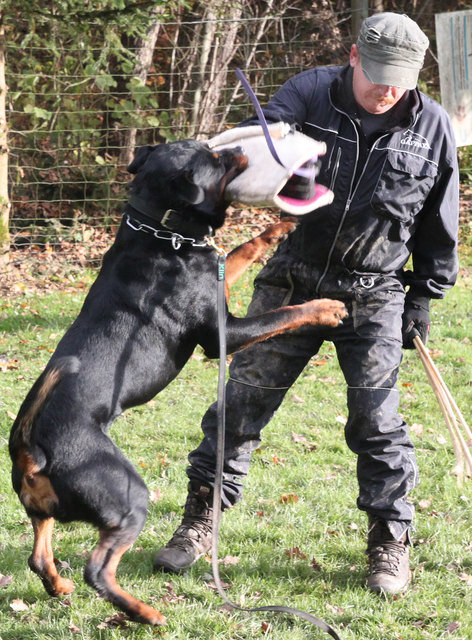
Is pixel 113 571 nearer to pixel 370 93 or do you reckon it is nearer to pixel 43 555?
pixel 43 555

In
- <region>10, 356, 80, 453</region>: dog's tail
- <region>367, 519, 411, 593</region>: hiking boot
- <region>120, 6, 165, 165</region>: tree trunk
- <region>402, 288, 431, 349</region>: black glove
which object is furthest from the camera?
<region>120, 6, 165, 165</region>: tree trunk

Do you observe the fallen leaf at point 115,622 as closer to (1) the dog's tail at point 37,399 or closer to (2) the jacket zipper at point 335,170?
(1) the dog's tail at point 37,399

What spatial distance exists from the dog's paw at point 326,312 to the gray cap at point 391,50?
0.95 meters

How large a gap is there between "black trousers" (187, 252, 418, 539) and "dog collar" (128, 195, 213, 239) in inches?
25.5

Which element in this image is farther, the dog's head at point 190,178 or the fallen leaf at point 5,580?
the fallen leaf at point 5,580

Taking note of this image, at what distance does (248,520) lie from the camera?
4145mm

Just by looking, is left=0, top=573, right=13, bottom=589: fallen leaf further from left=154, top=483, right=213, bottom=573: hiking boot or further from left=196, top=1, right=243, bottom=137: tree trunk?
left=196, top=1, right=243, bottom=137: tree trunk

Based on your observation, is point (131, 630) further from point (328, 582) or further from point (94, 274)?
point (94, 274)

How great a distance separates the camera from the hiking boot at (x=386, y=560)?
3.51m

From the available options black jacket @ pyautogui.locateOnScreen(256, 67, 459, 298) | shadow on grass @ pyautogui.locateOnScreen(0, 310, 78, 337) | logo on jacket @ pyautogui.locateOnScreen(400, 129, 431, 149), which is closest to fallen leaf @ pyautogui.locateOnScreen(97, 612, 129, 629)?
black jacket @ pyautogui.locateOnScreen(256, 67, 459, 298)

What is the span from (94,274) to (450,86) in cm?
456

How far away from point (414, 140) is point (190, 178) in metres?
1.03

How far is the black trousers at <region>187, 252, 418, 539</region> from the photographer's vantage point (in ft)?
11.9

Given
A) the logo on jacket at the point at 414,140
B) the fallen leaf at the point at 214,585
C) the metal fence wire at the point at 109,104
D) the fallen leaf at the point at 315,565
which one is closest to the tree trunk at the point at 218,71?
the metal fence wire at the point at 109,104
